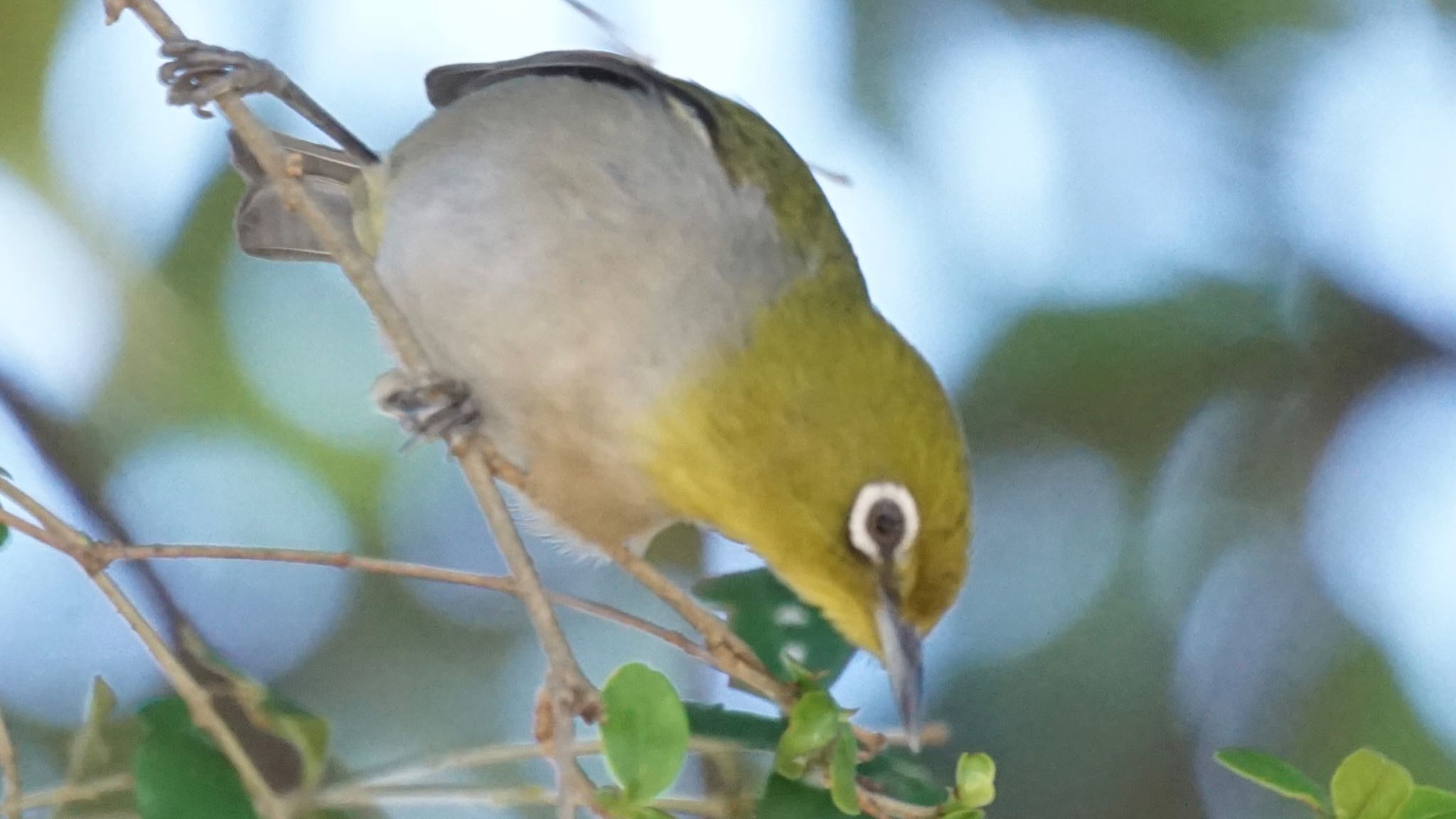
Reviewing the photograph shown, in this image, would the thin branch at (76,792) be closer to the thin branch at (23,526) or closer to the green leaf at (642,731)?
the thin branch at (23,526)

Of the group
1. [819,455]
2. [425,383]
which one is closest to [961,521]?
[819,455]

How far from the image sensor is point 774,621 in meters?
1.79

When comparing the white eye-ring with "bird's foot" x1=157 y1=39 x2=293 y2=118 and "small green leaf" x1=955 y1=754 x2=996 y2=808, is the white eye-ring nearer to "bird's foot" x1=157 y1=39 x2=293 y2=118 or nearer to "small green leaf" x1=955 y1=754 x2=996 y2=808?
"small green leaf" x1=955 y1=754 x2=996 y2=808

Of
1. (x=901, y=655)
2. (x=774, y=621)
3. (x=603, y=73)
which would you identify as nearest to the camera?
(x=901, y=655)

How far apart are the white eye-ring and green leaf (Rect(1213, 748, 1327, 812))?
50 centimetres

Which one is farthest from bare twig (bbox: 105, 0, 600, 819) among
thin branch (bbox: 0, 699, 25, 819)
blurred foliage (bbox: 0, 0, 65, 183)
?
blurred foliage (bbox: 0, 0, 65, 183)

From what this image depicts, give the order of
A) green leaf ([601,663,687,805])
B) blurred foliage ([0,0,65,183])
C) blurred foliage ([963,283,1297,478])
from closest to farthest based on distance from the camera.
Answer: green leaf ([601,663,687,805]), blurred foliage ([0,0,65,183]), blurred foliage ([963,283,1297,478])

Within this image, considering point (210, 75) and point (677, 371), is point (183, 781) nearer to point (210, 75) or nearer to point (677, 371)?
point (677, 371)

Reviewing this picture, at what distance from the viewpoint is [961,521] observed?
1.73m

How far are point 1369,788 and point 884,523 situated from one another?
25.1 inches

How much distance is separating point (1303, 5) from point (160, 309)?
2.56m

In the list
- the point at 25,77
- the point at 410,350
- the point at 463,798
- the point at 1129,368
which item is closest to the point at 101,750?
the point at 463,798

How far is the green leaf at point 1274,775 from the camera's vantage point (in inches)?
47.8

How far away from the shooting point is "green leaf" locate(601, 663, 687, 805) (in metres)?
1.17
